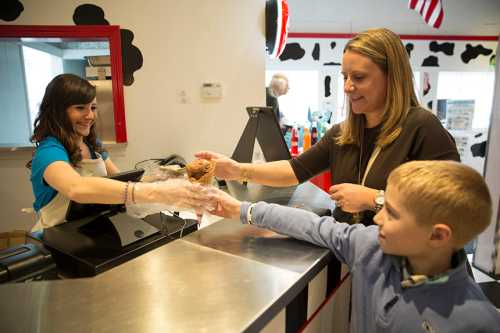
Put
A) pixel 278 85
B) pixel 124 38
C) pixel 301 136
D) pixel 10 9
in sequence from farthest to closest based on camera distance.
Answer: pixel 278 85 < pixel 301 136 < pixel 124 38 < pixel 10 9

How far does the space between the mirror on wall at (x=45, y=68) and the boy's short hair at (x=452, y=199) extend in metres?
2.78

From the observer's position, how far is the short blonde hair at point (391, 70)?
1216 millimetres

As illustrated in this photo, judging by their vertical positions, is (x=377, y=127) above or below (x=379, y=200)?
above

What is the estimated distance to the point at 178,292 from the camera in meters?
0.88

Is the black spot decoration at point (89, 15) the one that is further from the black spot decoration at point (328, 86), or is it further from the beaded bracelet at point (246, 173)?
the black spot decoration at point (328, 86)

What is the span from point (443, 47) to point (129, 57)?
439 cm

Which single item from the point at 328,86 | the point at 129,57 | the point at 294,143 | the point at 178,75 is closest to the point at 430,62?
the point at 328,86

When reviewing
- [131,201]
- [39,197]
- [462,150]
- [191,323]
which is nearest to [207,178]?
[131,201]

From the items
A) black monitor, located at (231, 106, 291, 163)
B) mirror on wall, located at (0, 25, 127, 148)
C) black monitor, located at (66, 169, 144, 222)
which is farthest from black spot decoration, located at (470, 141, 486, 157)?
black monitor, located at (66, 169, 144, 222)

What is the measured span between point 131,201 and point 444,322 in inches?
38.0

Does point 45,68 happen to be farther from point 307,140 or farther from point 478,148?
point 478,148

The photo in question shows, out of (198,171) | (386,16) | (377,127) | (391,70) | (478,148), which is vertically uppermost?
(386,16)

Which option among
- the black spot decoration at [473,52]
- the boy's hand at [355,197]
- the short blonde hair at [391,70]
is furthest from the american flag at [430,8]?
the boy's hand at [355,197]

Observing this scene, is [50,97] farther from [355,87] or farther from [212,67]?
[212,67]
